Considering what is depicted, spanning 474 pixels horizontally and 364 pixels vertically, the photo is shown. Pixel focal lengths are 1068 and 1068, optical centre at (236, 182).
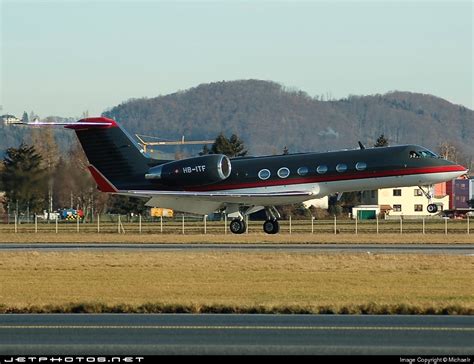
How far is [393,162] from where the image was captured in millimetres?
47906

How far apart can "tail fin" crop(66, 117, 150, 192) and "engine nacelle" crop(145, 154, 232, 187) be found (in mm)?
1066

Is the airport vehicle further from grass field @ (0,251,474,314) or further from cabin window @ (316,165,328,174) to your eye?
grass field @ (0,251,474,314)

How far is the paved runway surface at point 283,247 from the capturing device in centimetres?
3784

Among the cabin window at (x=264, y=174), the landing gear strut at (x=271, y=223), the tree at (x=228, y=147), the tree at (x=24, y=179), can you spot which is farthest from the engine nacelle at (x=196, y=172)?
the tree at (x=228, y=147)

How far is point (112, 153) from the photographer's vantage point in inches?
2042

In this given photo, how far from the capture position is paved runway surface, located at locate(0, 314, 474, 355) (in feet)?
46.9

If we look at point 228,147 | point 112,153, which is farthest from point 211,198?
point 228,147

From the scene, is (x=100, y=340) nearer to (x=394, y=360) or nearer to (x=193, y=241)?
(x=394, y=360)

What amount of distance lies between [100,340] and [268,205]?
35825 mm

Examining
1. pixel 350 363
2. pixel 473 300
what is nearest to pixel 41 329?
pixel 350 363

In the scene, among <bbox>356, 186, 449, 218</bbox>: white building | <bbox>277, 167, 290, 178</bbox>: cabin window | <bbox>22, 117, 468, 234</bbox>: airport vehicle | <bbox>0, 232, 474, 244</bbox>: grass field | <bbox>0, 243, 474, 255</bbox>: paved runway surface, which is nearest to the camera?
<bbox>0, 243, 474, 255</bbox>: paved runway surface

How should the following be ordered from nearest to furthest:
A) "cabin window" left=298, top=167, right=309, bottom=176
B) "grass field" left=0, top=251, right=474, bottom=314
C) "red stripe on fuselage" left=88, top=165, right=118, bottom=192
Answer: "grass field" left=0, top=251, right=474, bottom=314
"cabin window" left=298, top=167, right=309, bottom=176
"red stripe on fuselage" left=88, top=165, right=118, bottom=192

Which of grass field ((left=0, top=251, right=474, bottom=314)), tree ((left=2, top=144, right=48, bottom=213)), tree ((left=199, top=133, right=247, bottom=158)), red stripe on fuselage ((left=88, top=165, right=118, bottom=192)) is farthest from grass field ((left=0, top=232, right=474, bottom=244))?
tree ((left=199, top=133, right=247, bottom=158))

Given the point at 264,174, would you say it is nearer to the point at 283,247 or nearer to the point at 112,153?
the point at 112,153
